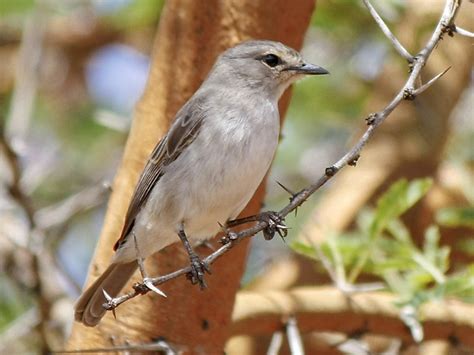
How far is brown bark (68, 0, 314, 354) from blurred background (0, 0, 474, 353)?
35 cm

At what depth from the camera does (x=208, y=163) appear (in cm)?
365

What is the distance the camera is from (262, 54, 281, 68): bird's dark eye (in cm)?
397

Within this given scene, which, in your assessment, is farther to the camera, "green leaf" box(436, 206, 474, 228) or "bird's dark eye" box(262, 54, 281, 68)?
"green leaf" box(436, 206, 474, 228)

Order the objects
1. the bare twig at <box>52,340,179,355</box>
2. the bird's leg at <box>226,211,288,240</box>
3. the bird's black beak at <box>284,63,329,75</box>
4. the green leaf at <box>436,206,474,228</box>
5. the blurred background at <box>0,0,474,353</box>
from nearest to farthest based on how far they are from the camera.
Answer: the bird's leg at <box>226,211,288,240</box>
the bare twig at <box>52,340,179,355</box>
the bird's black beak at <box>284,63,329,75</box>
the green leaf at <box>436,206,474,228</box>
the blurred background at <box>0,0,474,353</box>

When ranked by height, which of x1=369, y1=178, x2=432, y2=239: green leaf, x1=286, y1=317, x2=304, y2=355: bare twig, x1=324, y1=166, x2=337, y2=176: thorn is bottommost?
x1=286, y1=317, x2=304, y2=355: bare twig

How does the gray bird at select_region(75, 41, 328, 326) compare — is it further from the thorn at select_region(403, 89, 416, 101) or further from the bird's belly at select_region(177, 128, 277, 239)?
the thorn at select_region(403, 89, 416, 101)

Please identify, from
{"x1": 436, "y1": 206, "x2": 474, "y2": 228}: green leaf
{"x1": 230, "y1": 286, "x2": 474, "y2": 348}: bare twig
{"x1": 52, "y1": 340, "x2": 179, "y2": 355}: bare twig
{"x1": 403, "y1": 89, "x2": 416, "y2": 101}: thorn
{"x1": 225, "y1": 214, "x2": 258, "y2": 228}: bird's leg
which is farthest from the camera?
{"x1": 436, "y1": 206, "x2": 474, "y2": 228}: green leaf

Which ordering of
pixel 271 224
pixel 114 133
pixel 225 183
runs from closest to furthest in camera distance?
pixel 271 224
pixel 225 183
pixel 114 133

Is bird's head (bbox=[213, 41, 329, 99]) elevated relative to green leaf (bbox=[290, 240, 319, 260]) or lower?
elevated

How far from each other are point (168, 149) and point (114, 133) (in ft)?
11.1

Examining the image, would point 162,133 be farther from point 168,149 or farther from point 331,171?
point 331,171

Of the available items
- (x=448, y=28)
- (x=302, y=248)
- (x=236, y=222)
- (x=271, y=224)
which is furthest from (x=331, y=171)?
(x=302, y=248)

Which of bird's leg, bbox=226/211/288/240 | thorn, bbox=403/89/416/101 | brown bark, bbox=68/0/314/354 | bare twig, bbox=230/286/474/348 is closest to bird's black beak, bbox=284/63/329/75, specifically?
brown bark, bbox=68/0/314/354

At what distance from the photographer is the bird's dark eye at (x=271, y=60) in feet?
13.0
